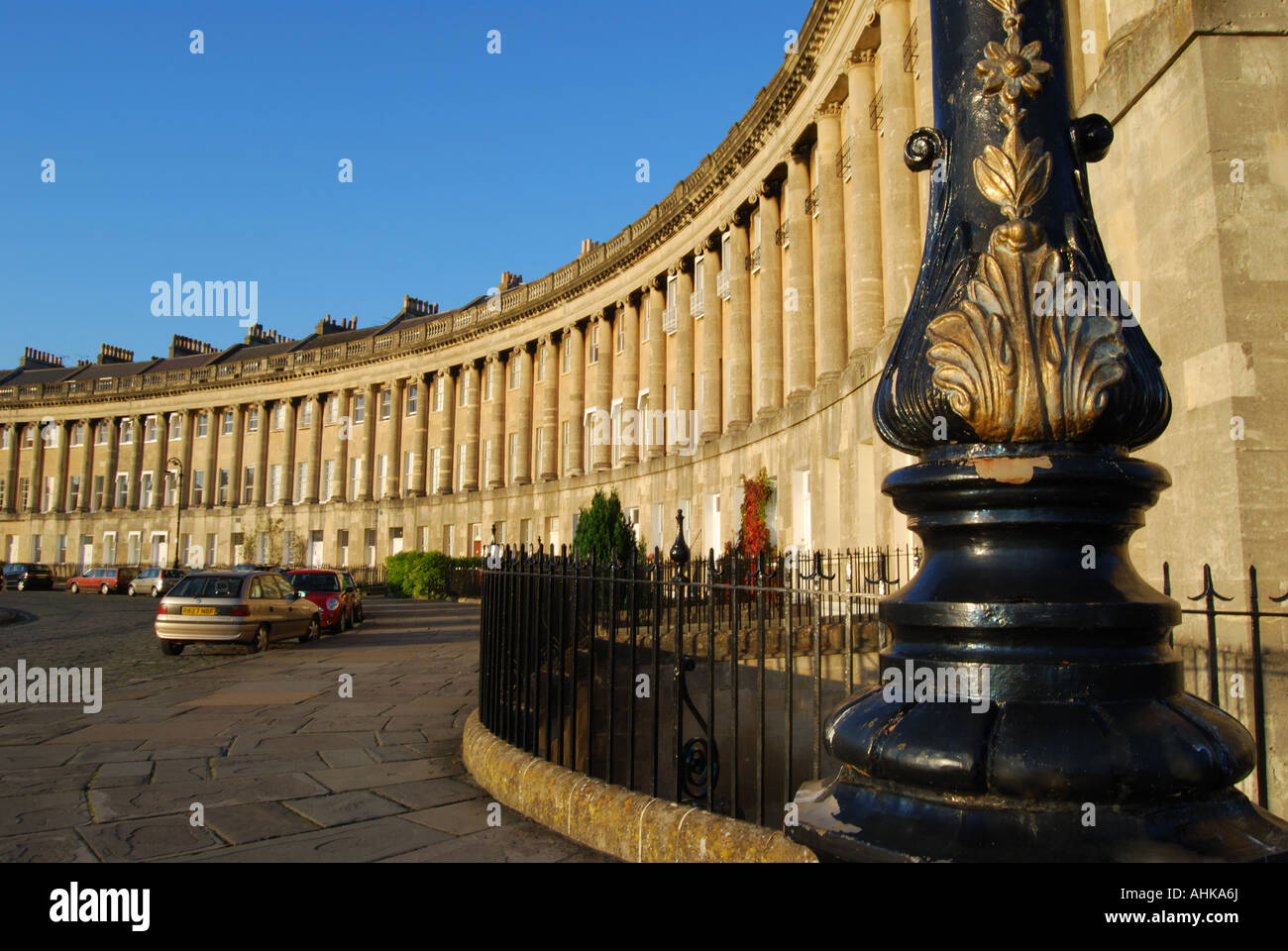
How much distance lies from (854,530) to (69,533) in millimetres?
68632

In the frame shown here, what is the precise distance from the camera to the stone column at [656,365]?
1420 inches

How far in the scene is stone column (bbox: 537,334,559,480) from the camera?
148ft

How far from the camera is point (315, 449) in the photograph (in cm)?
5897

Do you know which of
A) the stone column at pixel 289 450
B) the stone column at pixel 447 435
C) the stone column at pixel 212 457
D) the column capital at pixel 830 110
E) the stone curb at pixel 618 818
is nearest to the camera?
the stone curb at pixel 618 818

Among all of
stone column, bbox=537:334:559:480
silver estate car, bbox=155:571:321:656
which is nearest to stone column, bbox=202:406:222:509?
stone column, bbox=537:334:559:480

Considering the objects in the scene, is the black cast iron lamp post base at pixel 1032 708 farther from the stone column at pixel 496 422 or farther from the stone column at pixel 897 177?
the stone column at pixel 496 422

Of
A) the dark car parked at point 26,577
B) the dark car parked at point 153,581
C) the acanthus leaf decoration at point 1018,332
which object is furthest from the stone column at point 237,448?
the acanthus leaf decoration at point 1018,332

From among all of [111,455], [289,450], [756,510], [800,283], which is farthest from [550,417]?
[111,455]

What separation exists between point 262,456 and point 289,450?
3.01 m

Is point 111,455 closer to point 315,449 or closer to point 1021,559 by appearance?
point 315,449

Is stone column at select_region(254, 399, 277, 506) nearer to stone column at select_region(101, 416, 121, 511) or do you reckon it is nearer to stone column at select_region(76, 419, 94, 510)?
stone column at select_region(101, 416, 121, 511)

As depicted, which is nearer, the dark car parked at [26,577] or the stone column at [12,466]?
the dark car parked at [26,577]

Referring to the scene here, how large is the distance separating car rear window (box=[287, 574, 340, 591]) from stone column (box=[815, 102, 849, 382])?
1395 centimetres

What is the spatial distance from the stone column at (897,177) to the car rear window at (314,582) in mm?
15624
